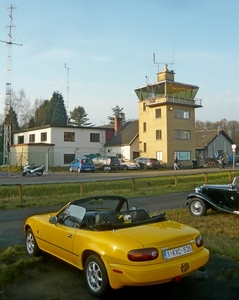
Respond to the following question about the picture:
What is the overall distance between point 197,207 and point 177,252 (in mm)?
6136

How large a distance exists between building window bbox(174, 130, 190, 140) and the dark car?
35.8m

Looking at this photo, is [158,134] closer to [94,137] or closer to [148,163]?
[148,163]

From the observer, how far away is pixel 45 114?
85.4 meters

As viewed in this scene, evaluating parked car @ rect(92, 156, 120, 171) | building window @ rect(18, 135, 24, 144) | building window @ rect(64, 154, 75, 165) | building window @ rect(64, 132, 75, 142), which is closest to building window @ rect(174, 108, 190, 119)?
parked car @ rect(92, 156, 120, 171)

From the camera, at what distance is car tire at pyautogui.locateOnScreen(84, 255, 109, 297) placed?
13.9 feet

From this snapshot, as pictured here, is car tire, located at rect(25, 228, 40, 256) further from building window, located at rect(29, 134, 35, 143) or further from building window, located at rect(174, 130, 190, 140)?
building window, located at rect(29, 134, 35, 143)

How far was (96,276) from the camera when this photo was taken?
4.43 meters

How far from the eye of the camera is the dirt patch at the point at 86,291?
4375 millimetres

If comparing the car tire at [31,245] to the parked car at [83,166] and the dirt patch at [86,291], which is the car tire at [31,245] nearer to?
the dirt patch at [86,291]

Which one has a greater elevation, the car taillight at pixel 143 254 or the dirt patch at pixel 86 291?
the car taillight at pixel 143 254

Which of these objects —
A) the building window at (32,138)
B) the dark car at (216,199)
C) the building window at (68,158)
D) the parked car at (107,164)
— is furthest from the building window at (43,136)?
the dark car at (216,199)

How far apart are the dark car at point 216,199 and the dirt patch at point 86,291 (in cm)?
415

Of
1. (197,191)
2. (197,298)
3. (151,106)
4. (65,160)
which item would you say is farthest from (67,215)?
(151,106)

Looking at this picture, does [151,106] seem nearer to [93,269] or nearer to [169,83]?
[169,83]
